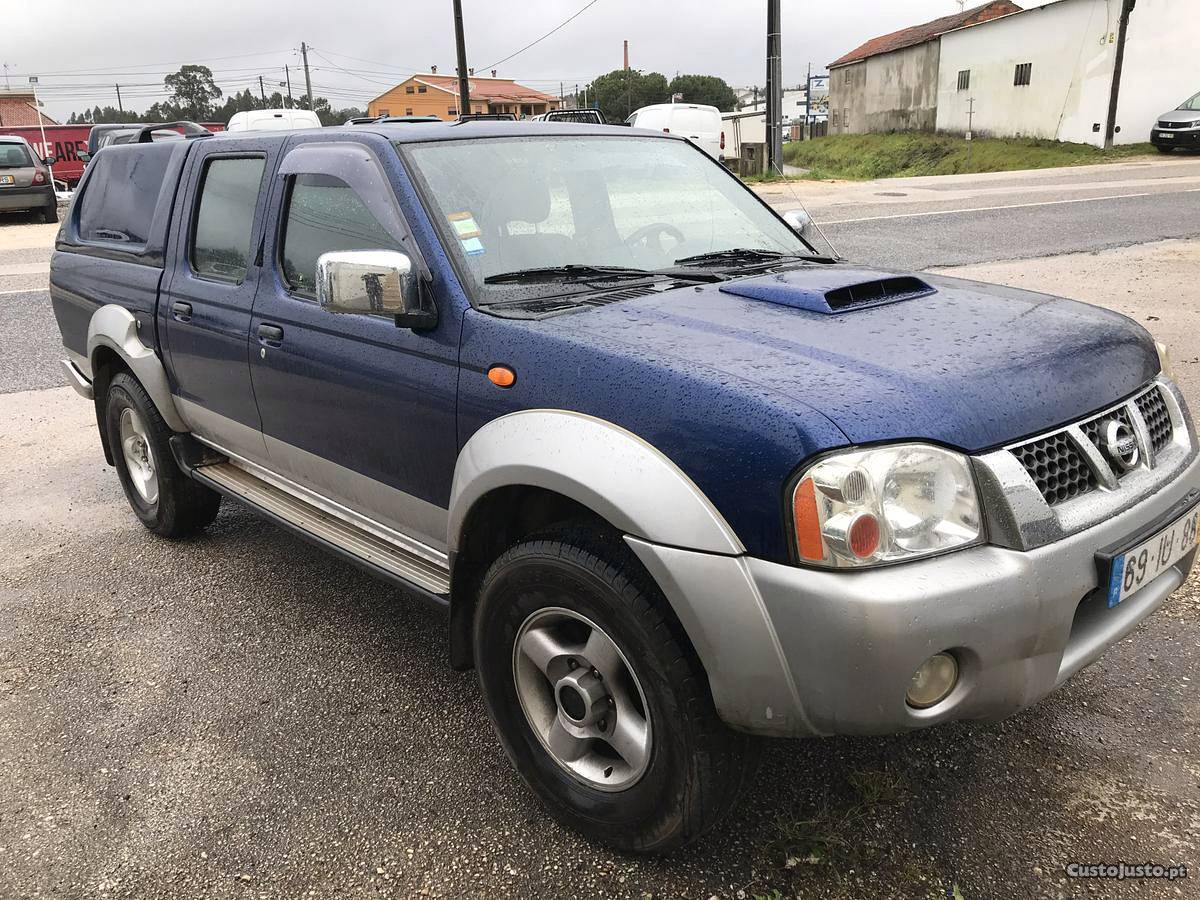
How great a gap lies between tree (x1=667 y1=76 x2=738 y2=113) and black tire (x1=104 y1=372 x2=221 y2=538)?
101987 mm

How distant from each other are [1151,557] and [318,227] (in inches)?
105

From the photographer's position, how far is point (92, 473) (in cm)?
581

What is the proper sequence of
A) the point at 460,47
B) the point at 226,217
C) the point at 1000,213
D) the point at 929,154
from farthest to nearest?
the point at 929,154 < the point at 460,47 < the point at 1000,213 < the point at 226,217

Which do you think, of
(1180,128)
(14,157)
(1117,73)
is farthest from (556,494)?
(1117,73)

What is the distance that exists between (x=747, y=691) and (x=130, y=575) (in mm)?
3300

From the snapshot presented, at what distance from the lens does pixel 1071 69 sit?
114ft

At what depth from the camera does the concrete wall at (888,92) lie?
4497cm

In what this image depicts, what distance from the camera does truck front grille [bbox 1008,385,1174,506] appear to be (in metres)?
2.18

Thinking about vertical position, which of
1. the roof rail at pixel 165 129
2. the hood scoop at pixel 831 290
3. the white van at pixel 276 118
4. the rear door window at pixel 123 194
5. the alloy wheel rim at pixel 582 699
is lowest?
the alloy wheel rim at pixel 582 699

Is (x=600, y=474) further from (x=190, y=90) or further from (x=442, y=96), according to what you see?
(x=190, y=90)

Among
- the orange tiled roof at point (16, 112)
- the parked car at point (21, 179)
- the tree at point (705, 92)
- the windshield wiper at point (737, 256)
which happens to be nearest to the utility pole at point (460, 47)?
the parked car at point (21, 179)

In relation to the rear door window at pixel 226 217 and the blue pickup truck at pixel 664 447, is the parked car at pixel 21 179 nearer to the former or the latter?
the rear door window at pixel 226 217

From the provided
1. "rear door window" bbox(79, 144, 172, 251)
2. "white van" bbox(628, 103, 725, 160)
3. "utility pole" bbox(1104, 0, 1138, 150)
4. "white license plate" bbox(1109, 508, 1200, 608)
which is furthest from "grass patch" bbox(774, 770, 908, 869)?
"utility pole" bbox(1104, 0, 1138, 150)

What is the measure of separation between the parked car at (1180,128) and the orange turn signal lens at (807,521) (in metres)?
29.9
